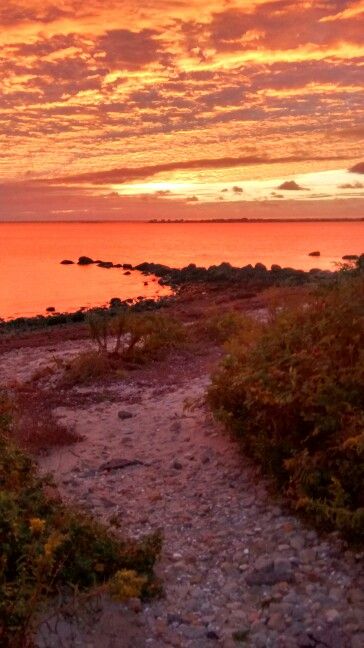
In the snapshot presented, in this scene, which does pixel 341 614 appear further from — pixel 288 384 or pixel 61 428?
pixel 61 428

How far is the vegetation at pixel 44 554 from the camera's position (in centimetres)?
395

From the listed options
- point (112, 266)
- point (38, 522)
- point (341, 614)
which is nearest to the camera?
point (38, 522)

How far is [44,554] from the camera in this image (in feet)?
14.8

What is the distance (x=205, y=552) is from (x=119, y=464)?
2.22 m

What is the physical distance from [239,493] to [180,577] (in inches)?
61.1

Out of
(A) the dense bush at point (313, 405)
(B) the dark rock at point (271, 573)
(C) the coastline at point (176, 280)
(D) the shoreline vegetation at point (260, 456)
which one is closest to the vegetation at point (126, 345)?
(D) the shoreline vegetation at point (260, 456)

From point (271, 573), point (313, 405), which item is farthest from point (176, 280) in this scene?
point (271, 573)

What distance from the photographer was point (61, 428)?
29.7ft

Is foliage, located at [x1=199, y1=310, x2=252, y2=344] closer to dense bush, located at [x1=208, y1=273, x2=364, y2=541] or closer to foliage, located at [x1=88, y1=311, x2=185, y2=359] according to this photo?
foliage, located at [x1=88, y1=311, x2=185, y2=359]

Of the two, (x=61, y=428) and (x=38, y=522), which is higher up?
(x=38, y=522)

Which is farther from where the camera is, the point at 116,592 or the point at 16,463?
the point at 16,463

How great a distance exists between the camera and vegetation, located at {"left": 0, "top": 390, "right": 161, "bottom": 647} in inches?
156

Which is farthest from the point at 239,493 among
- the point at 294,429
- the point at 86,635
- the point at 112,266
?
the point at 112,266

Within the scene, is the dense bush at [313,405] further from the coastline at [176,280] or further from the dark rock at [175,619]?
the coastline at [176,280]
